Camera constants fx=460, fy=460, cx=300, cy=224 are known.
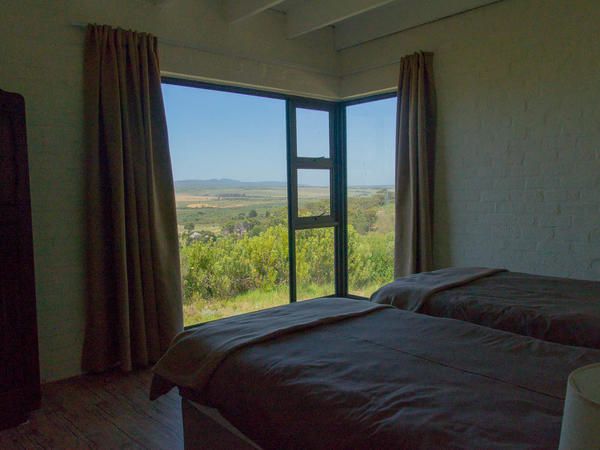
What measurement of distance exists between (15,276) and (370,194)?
131 inches

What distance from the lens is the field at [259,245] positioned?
4000mm

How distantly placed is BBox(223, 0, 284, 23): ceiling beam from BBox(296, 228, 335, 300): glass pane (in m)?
2.09

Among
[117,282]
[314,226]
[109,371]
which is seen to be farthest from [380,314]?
[314,226]

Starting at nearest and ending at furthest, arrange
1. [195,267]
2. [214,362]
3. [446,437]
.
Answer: [446,437] < [214,362] < [195,267]

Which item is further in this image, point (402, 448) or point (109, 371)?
point (109, 371)

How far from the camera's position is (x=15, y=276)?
2568 mm

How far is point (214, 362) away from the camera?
169cm

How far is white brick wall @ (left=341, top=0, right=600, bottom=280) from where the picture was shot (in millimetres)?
3211

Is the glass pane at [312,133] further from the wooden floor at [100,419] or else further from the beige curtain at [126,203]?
the wooden floor at [100,419]

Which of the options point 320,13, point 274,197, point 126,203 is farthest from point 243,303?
point 320,13

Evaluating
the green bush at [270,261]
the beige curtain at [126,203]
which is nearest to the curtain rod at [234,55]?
the beige curtain at [126,203]

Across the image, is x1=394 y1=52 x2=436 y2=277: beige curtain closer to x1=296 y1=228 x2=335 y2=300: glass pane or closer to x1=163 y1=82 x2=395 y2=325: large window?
x1=163 y1=82 x2=395 y2=325: large window

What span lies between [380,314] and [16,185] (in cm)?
211

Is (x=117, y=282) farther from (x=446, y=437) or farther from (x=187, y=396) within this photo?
(x=446, y=437)
